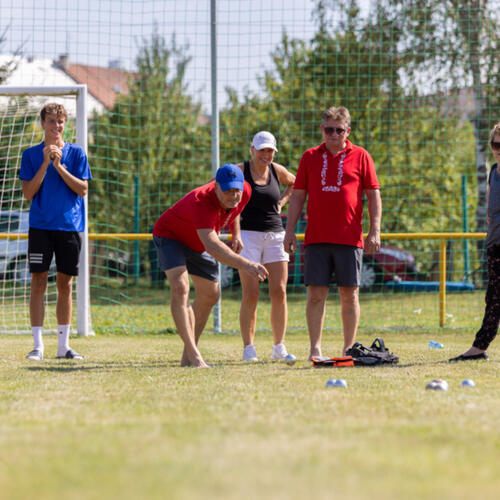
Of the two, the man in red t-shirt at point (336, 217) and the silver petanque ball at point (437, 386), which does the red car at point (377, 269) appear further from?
the silver petanque ball at point (437, 386)

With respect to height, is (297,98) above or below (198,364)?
above

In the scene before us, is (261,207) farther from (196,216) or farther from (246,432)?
(246,432)

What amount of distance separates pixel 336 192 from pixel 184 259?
4.33 ft

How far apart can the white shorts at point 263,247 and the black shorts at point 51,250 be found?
142cm

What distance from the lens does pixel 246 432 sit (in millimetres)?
3193

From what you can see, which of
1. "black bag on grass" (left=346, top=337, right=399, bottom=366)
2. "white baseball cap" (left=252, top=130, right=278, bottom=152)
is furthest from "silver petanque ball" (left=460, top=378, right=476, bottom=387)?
"white baseball cap" (left=252, top=130, right=278, bottom=152)

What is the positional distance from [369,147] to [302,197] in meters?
10.8

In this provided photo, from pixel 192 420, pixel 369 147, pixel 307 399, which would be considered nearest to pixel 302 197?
pixel 307 399

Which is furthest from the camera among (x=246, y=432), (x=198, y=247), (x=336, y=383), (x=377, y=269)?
(x=377, y=269)

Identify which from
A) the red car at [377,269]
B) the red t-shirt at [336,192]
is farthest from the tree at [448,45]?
the red t-shirt at [336,192]

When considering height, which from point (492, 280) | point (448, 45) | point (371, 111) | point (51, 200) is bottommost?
point (492, 280)

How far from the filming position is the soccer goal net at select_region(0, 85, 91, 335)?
29.0 ft

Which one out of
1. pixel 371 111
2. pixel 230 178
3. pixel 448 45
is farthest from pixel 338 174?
pixel 371 111

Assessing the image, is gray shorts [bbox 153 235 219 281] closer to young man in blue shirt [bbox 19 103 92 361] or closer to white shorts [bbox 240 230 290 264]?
white shorts [bbox 240 230 290 264]
